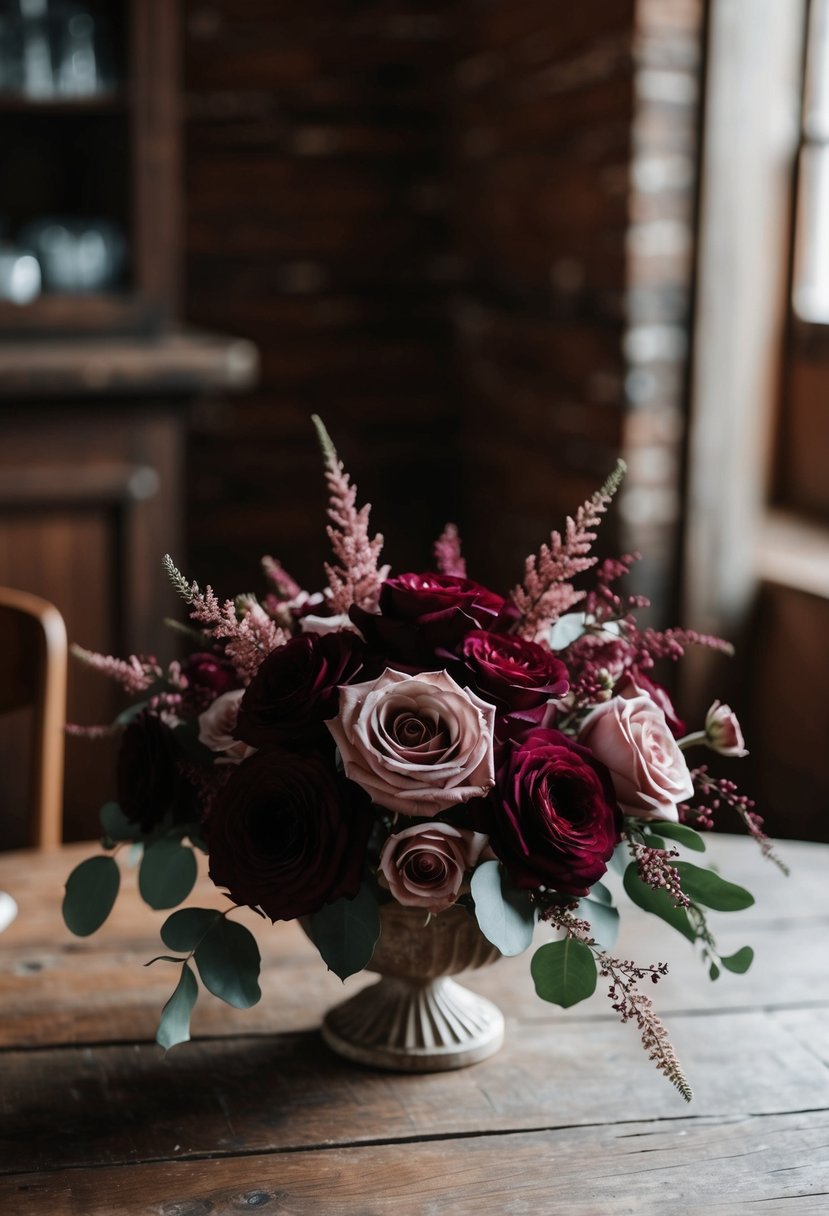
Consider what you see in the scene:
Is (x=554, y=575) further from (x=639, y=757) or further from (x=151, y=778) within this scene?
(x=151, y=778)

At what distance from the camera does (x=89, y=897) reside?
0.96m

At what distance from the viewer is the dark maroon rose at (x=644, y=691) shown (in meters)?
0.92

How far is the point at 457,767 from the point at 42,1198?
33 centimetres

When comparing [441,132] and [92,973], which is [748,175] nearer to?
[441,132]

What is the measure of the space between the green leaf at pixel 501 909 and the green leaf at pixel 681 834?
11 cm

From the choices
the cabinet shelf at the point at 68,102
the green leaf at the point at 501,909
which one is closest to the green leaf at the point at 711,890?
the green leaf at the point at 501,909

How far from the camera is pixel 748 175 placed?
7.64 feet

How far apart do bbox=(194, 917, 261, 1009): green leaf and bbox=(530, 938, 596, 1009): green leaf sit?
0.55 feet

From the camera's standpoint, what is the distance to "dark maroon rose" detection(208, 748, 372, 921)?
812 mm

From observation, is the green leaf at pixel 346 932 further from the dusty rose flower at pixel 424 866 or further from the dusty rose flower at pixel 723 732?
the dusty rose flower at pixel 723 732

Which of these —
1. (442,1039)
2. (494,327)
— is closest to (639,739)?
(442,1039)

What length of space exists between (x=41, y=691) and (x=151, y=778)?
56 cm

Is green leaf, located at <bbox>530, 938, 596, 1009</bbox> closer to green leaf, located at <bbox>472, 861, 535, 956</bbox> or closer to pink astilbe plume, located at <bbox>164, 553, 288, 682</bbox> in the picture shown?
green leaf, located at <bbox>472, 861, 535, 956</bbox>

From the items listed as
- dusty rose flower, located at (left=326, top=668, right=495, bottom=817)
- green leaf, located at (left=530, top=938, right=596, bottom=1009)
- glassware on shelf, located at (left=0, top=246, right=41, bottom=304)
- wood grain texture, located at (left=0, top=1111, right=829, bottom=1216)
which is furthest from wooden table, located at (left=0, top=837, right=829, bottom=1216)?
glassware on shelf, located at (left=0, top=246, right=41, bottom=304)
